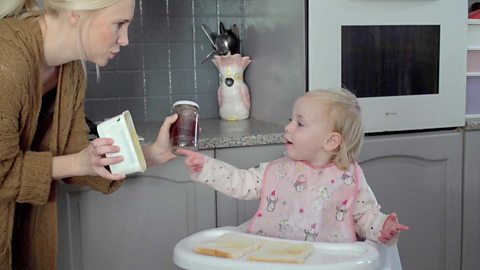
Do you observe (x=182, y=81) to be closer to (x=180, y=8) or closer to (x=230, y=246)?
(x=180, y=8)

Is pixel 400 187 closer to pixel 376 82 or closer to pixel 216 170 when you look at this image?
pixel 376 82

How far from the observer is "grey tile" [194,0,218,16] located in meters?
2.32

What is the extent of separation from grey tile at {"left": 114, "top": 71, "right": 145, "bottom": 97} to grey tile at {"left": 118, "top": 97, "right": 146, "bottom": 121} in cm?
2

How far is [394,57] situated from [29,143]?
1.15 m

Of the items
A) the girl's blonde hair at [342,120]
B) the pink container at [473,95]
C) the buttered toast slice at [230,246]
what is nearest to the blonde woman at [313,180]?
the girl's blonde hair at [342,120]

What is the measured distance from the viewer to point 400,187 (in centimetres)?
205

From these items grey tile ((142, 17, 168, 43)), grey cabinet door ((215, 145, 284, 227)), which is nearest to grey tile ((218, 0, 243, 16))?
grey tile ((142, 17, 168, 43))

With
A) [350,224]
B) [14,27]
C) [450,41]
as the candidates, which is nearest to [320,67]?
[450,41]

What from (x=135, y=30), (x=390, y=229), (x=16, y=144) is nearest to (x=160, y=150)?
(x=16, y=144)

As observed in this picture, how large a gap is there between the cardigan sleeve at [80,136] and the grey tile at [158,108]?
2.42 feet

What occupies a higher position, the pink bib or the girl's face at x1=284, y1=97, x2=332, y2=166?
the girl's face at x1=284, y1=97, x2=332, y2=166

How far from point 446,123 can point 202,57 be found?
0.89 meters

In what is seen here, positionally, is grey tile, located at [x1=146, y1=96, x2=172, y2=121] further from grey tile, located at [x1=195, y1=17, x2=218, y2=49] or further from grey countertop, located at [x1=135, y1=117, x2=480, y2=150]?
grey tile, located at [x1=195, y1=17, x2=218, y2=49]

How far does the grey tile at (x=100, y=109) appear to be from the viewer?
2.23 m
